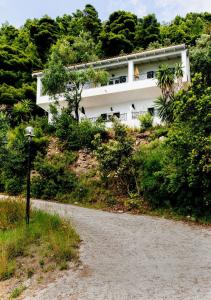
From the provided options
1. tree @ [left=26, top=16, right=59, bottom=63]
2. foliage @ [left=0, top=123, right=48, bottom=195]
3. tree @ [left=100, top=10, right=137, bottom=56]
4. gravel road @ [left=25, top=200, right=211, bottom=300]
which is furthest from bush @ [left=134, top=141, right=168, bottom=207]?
tree @ [left=26, top=16, right=59, bottom=63]

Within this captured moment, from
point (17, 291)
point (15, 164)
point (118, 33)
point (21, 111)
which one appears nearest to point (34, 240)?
point (17, 291)

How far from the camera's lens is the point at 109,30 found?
153ft

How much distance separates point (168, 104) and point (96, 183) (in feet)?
20.8

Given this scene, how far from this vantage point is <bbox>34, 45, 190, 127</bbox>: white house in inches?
1198

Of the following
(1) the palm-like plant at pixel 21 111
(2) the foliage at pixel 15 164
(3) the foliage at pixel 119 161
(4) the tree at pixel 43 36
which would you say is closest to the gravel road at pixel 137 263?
(3) the foliage at pixel 119 161

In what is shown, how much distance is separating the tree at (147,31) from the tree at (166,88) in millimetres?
19130

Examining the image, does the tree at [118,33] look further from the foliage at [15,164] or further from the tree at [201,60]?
the foliage at [15,164]

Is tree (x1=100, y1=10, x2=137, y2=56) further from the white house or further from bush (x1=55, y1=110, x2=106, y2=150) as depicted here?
bush (x1=55, y1=110, x2=106, y2=150)

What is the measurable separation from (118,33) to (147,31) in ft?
10.0

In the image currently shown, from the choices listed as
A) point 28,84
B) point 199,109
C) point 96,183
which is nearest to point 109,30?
point 28,84

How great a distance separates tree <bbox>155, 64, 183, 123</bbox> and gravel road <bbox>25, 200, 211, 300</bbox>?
863 cm

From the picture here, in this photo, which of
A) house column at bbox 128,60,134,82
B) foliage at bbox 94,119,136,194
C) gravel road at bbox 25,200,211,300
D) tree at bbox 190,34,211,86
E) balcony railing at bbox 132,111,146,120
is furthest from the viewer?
house column at bbox 128,60,134,82

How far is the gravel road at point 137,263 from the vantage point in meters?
9.97

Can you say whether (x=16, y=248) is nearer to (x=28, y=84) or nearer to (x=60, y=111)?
(x=60, y=111)
